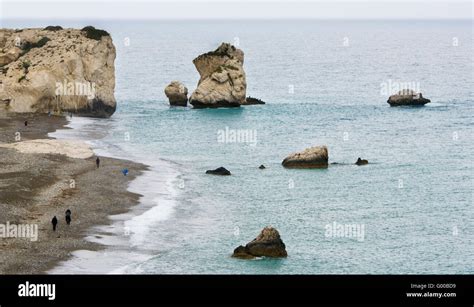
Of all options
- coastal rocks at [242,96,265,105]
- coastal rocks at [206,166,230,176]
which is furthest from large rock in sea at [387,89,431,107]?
coastal rocks at [206,166,230,176]

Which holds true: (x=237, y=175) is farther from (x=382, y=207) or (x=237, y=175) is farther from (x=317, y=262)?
(x=317, y=262)

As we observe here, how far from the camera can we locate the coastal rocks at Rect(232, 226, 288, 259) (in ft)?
176

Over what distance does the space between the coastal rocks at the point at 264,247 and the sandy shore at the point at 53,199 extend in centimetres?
908

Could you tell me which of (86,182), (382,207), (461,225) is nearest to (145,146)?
(86,182)

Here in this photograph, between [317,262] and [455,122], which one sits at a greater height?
[455,122]

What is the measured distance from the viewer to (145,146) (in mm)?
103125

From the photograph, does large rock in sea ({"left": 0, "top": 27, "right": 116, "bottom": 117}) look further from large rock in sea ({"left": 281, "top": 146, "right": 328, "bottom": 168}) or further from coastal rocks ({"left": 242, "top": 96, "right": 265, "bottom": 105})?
large rock in sea ({"left": 281, "top": 146, "right": 328, "bottom": 168})

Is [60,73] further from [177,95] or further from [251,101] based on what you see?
[251,101]

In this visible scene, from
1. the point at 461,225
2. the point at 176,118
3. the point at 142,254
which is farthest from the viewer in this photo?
the point at 176,118

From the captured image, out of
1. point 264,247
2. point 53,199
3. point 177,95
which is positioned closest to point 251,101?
point 177,95

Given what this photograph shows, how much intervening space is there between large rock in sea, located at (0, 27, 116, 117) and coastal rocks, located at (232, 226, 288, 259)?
228 feet

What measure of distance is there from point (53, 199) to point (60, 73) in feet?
182

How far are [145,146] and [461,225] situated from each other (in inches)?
1821

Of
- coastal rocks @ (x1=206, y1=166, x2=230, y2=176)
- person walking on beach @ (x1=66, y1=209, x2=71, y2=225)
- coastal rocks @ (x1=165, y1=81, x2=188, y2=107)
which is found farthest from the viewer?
coastal rocks @ (x1=165, y1=81, x2=188, y2=107)
